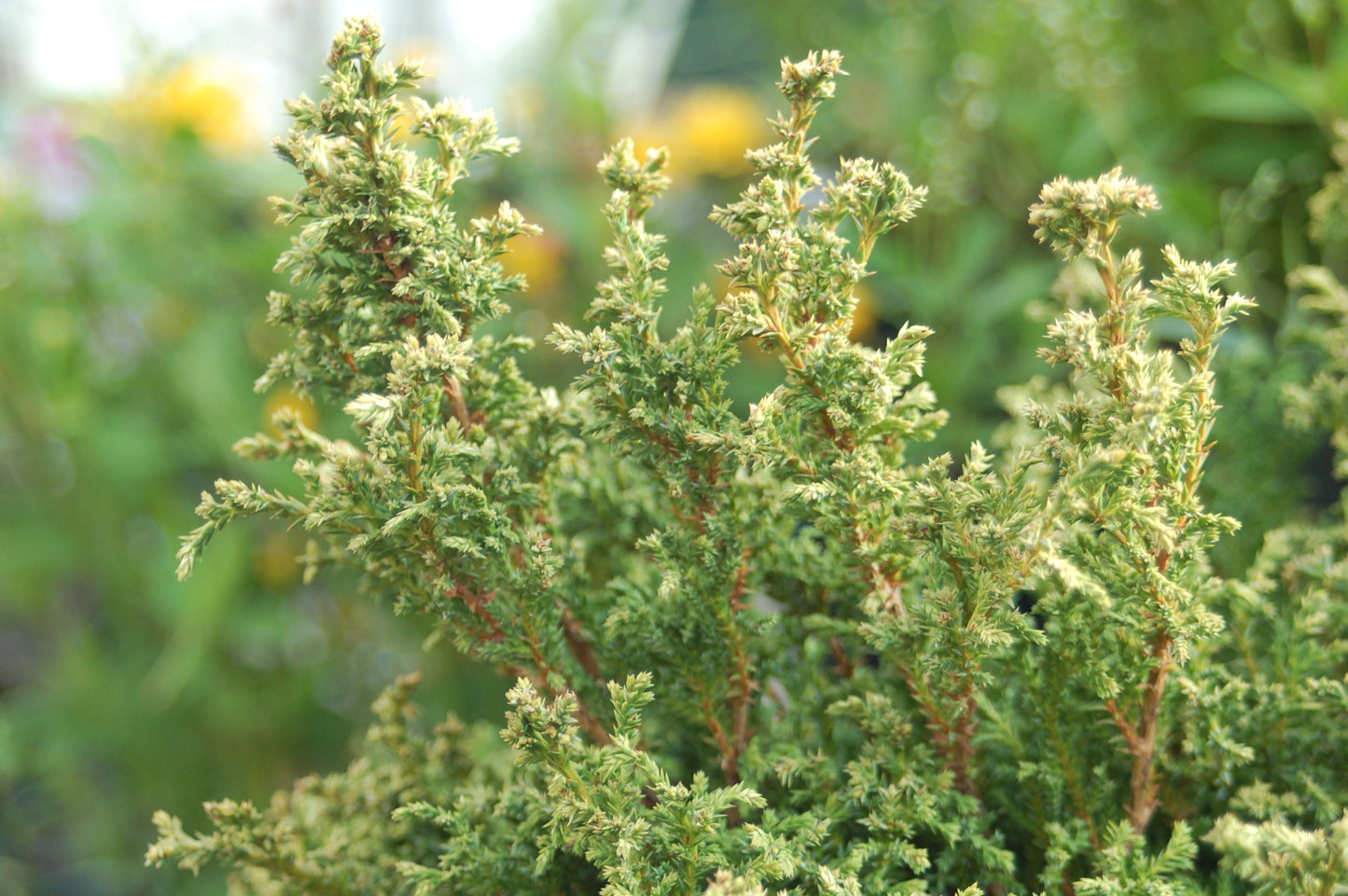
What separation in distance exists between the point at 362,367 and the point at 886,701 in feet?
0.83

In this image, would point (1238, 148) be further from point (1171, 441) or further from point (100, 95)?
point (100, 95)

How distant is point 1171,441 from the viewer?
13.6 inches

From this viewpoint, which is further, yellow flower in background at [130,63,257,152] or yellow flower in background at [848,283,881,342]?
yellow flower in background at [130,63,257,152]

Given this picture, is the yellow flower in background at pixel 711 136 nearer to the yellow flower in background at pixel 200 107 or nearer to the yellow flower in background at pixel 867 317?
the yellow flower in background at pixel 867 317

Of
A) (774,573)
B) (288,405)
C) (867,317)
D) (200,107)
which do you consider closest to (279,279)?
(288,405)

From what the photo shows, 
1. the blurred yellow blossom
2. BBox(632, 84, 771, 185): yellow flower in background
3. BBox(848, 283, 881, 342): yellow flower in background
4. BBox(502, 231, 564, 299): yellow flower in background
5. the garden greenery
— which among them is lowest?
the garden greenery

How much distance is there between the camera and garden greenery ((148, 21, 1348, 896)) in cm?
34

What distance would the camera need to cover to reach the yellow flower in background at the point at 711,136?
1.28m

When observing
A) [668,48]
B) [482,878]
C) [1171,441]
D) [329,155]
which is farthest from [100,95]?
[1171,441]

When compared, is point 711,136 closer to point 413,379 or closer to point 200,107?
point 200,107

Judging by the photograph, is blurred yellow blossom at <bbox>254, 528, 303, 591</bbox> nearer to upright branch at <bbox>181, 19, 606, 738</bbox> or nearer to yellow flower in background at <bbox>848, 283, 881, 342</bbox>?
yellow flower in background at <bbox>848, 283, 881, 342</bbox>

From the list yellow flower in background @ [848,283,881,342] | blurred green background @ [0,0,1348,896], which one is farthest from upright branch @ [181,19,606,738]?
yellow flower in background @ [848,283,881,342]

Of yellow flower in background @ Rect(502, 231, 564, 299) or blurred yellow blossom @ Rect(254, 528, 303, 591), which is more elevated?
yellow flower in background @ Rect(502, 231, 564, 299)

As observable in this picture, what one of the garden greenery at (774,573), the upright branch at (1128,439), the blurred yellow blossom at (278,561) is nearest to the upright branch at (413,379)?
the garden greenery at (774,573)
